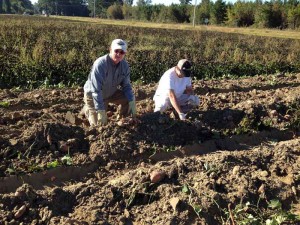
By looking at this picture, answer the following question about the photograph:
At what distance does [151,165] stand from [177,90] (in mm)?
1812

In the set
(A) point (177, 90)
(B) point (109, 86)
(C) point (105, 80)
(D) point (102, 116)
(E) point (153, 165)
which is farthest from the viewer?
(A) point (177, 90)

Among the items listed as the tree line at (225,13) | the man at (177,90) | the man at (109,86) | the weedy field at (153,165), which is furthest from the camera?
the tree line at (225,13)

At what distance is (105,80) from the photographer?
5.37 meters

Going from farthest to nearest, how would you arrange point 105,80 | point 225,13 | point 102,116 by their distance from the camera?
point 225,13 < point 105,80 < point 102,116

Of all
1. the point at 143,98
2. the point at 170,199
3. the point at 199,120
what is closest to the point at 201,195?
the point at 170,199

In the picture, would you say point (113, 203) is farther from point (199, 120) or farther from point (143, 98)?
point (143, 98)

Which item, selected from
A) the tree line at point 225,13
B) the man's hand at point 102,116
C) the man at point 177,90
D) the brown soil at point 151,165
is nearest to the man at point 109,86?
the man's hand at point 102,116

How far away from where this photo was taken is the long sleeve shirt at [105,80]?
511 centimetres

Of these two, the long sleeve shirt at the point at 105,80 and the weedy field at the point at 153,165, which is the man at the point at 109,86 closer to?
the long sleeve shirt at the point at 105,80

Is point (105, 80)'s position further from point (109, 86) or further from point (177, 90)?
point (177, 90)

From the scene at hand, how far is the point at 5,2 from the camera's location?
71.8 m

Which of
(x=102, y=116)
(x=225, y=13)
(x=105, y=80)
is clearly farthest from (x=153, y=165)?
(x=225, y=13)

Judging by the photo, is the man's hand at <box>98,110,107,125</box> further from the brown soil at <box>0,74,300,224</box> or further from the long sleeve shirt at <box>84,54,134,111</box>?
the brown soil at <box>0,74,300,224</box>

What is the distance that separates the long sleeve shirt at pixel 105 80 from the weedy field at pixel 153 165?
479 millimetres
